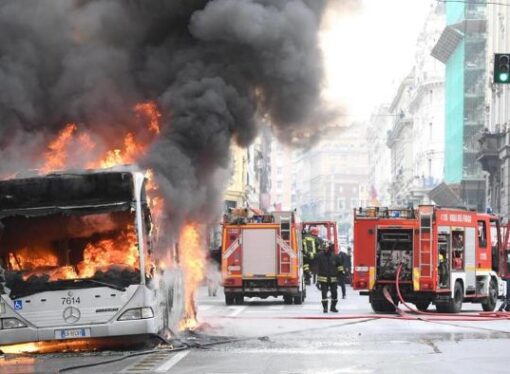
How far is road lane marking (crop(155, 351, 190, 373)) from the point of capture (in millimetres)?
11688

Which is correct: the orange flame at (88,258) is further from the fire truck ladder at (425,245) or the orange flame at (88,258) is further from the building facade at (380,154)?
the building facade at (380,154)

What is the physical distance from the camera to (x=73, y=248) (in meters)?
13.4

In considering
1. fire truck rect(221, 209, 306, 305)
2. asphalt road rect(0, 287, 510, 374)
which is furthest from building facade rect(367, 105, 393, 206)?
asphalt road rect(0, 287, 510, 374)

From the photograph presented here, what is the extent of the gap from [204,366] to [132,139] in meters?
6.06

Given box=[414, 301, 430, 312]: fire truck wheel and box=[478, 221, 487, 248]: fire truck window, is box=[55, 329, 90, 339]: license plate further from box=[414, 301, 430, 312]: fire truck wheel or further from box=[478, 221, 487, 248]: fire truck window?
box=[478, 221, 487, 248]: fire truck window

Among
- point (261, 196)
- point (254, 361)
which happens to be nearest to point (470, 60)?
point (261, 196)

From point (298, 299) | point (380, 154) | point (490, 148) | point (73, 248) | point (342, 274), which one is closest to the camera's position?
point (73, 248)

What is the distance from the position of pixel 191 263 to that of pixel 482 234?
1007 centimetres

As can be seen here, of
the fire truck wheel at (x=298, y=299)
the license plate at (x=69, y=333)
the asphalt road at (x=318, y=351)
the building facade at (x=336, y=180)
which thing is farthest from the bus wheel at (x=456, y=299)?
the building facade at (x=336, y=180)

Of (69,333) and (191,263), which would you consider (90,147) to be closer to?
(191,263)

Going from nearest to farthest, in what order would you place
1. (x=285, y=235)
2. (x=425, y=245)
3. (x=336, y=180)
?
(x=425, y=245), (x=285, y=235), (x=336, y=180)

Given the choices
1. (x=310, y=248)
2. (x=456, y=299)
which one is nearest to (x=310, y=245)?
(x=310, y=248)

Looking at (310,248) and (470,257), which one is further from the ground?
(310,248)

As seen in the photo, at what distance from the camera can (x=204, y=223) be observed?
1723 cm
